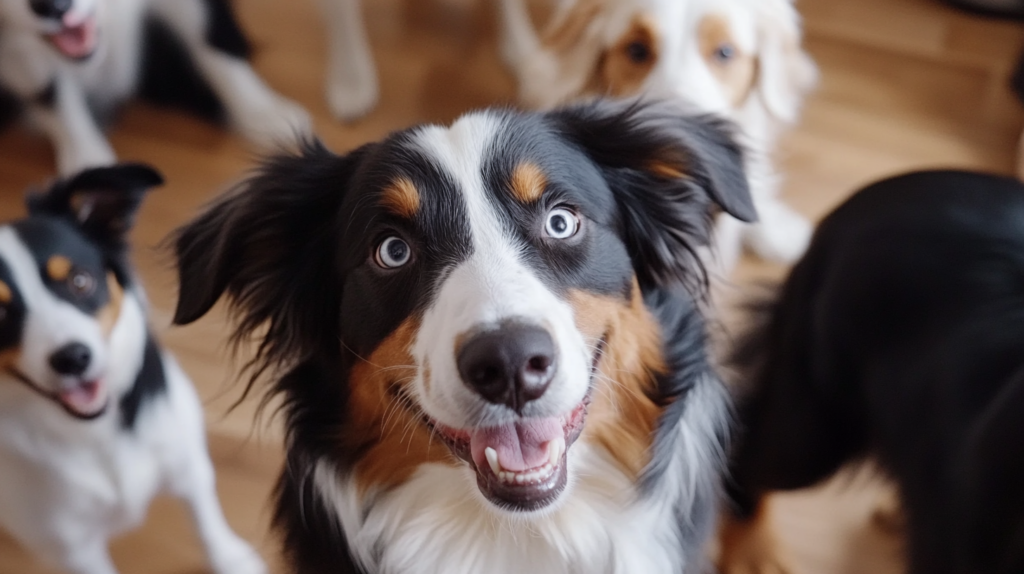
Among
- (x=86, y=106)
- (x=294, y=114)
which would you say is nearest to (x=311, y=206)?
(x=294, y=114)

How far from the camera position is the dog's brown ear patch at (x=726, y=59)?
84.3 inches

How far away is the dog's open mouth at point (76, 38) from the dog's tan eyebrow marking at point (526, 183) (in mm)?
1751

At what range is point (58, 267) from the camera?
1.56 m

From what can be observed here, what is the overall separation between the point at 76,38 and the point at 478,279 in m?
1.87

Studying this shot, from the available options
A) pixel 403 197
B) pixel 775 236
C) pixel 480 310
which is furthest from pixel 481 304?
pixel 775 236

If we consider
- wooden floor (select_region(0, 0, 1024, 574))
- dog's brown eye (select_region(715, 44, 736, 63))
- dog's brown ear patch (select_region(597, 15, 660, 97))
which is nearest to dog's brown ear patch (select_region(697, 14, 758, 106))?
dog's brown eye (select_region(715, 44, 736, 63))

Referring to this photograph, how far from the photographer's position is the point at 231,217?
1345mm

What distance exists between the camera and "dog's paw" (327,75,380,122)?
9.59 ft

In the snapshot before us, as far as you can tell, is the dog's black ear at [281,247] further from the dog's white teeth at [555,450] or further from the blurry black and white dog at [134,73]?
the blurry black and white dog at [134,73]

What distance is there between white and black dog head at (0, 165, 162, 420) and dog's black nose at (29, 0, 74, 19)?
89cm

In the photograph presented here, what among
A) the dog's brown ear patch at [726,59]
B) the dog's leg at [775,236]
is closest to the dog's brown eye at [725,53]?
the dog's brown ear patch at [726,59]

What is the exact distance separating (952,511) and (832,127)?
1.86 meters

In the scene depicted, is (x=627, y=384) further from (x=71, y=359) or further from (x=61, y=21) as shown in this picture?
(x=61, y=21)

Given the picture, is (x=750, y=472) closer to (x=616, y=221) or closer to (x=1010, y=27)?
(x=616, y=221)
